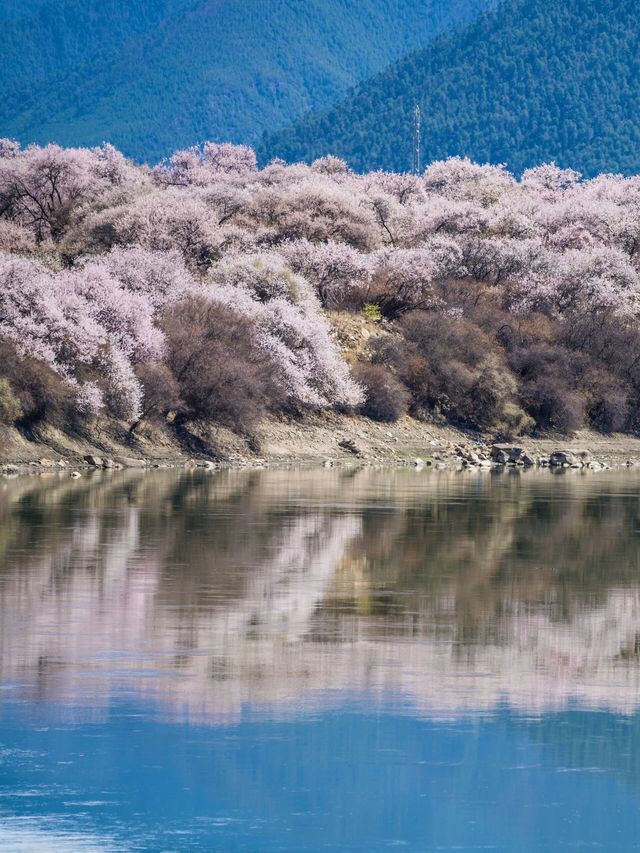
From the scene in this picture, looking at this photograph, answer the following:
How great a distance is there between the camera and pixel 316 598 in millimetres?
20656

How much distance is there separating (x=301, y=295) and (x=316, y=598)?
1979 inches

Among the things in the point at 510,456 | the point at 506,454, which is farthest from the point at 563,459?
the point at 506,454

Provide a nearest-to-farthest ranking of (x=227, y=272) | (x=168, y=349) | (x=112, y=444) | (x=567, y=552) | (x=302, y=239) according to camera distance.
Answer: (x=567, y=552)
(x=112, y=444)
(x=168, y=349)
(x=227, y=272)
(x=302, y=239)

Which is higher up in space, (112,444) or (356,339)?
(356,339)

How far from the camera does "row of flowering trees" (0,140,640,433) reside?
54844 millimetres

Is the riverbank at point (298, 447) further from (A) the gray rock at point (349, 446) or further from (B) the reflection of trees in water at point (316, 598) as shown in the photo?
(B) the reflection of trees in water at point (316, 598)

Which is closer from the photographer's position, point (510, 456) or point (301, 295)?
point (510, 456)

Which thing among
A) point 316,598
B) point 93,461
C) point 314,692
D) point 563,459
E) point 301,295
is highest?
point 301,295

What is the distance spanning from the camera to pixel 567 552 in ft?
91.1

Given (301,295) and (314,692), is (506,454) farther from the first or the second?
(314,692)

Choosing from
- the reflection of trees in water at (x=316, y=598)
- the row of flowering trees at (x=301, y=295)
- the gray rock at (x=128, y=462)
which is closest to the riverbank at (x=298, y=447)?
the gray rock at (x=128, y=462)

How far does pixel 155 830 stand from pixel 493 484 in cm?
3865

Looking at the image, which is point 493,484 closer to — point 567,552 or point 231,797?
point 567,552

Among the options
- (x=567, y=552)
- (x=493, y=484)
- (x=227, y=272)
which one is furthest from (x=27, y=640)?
(x=227, y=272)
